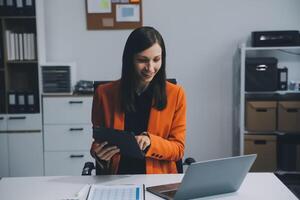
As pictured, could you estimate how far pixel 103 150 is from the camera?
5.75 ft

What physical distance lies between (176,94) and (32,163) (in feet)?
7.05

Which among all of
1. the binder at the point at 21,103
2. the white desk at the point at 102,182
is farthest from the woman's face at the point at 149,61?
the binder at the point at 21,103

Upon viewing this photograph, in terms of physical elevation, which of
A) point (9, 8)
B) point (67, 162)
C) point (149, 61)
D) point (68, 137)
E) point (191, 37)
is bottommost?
point (67, 162)

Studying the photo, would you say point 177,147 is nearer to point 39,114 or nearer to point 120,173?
point 120,173

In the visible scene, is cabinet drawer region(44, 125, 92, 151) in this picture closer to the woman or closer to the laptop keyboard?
the woman

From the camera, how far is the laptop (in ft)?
4.64

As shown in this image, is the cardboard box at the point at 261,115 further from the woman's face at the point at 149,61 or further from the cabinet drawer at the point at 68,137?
the woman's face at the point at 149,61

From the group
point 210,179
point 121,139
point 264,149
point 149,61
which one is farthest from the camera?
point 264,149

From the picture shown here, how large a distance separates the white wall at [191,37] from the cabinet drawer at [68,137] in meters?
Answer: 0.58

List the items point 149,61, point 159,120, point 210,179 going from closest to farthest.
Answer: point 210,179, point 149,61, point 159,120

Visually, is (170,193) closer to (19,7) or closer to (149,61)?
(149,61)

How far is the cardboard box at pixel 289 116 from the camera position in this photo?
3.63 metres

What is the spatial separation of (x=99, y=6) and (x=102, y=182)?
8.25 ft

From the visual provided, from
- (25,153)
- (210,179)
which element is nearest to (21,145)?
(25,153)
